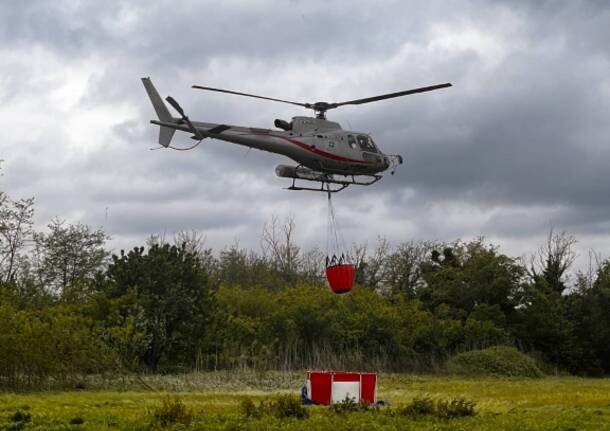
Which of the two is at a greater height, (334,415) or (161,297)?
(161,297)

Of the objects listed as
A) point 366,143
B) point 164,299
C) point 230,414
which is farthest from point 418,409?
point 164,299

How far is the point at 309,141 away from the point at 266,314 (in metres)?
21.3

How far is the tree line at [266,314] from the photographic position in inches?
1101

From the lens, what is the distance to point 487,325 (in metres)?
47.6

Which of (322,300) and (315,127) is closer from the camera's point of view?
(315,127)

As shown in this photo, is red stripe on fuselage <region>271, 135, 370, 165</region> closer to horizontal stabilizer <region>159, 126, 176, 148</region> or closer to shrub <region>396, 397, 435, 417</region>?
horizontal stabilizer <region>159, 126, 176, 148</region>

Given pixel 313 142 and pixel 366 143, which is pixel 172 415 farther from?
pixel 366 143

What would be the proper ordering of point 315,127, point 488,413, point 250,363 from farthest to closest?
point 250,363, point 315,127, point 488,413

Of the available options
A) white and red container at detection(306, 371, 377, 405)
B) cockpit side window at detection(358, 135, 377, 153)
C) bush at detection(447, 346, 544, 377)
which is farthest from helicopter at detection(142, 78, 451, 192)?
bush at detection(447, 346, 544, 377)

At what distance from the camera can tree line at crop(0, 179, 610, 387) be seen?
28.0 meters

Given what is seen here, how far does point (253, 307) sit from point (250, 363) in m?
8.82

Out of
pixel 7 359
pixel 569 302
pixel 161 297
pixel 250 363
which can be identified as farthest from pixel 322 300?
pixel 7 359

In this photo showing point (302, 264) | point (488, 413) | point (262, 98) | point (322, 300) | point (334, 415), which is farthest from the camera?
point (302, 264)

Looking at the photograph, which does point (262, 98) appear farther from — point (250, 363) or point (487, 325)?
point (487, 325)
